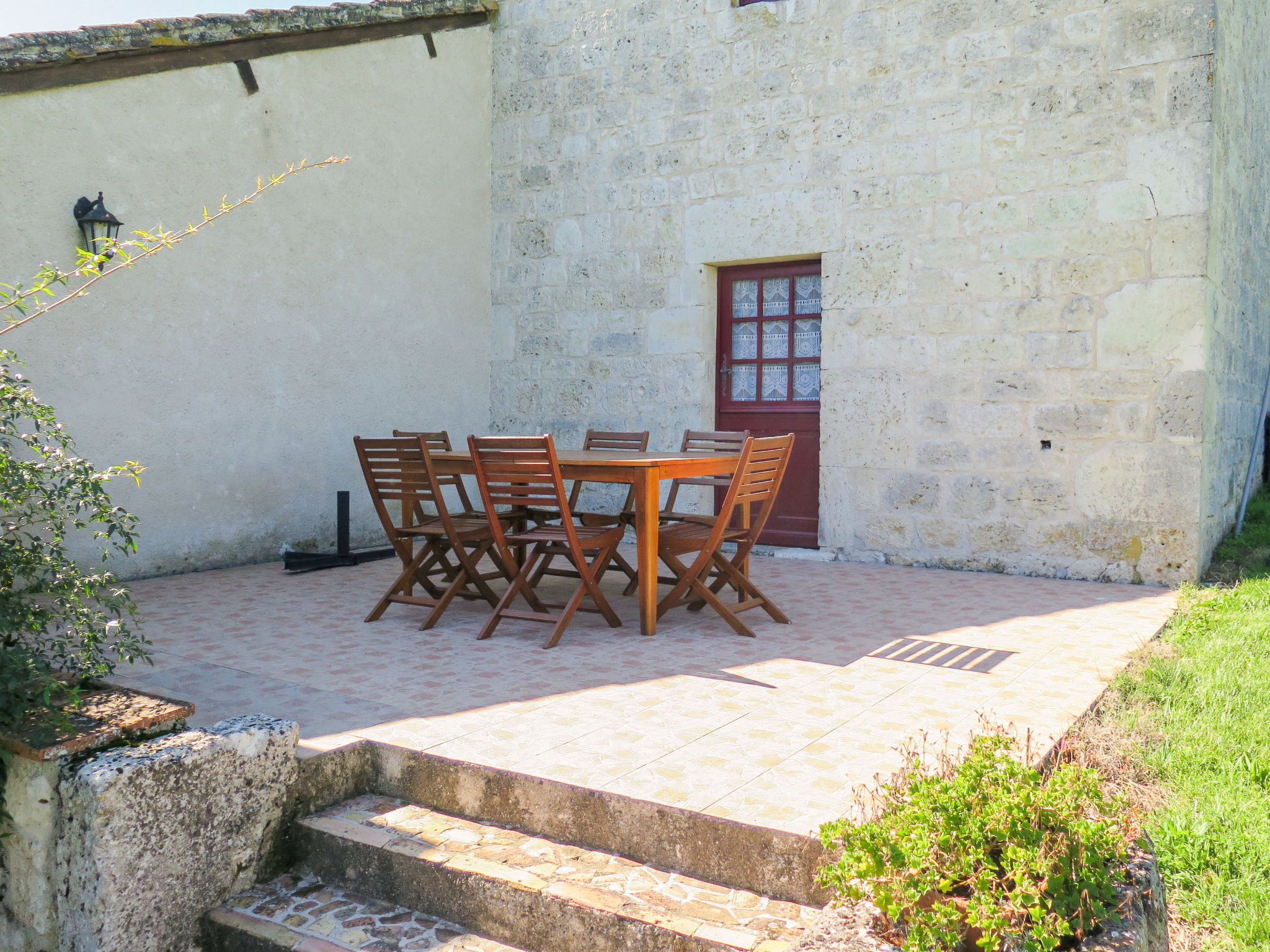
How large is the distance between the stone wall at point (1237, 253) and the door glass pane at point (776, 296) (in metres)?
2.57

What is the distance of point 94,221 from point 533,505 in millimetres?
3042

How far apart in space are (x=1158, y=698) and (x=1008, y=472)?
9.04 feet

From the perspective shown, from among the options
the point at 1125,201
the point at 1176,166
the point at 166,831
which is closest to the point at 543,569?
the point at 166,831

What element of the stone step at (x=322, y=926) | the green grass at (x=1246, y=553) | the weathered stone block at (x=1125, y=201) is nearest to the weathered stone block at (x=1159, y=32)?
the weathered stone block at (x=1125, y=201)

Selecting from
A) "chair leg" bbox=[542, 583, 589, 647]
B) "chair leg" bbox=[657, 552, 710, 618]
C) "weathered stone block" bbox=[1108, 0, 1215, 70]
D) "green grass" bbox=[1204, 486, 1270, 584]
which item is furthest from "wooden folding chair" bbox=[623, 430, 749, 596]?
"weathered stone block" bbox=[1108, 0, 1215, 70]

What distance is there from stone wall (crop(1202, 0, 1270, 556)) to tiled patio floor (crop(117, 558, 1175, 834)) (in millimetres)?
1352

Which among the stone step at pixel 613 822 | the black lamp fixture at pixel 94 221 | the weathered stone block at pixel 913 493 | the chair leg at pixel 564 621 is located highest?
the black lamp fixture at pixel 94 221

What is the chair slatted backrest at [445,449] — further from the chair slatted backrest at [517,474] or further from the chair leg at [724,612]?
the chair leg at [724,612]

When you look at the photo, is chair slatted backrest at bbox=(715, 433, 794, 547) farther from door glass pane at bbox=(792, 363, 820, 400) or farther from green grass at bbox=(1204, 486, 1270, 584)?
green grass at bbox=(1204, 486, 1270, 584)

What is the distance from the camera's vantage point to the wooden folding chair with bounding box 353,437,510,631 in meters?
4.33

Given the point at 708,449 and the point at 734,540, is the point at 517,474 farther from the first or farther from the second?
the point at 708,449

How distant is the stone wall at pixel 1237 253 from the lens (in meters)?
5.49

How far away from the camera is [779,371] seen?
6828 millimetres

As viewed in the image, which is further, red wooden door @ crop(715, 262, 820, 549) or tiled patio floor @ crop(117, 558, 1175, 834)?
red wooden door @ crop(715, 262, 820, 549)
